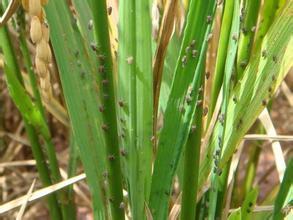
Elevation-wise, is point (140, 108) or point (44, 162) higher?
point (140, 108)

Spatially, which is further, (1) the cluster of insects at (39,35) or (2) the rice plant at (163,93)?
(2) the rice plant at (163,93)

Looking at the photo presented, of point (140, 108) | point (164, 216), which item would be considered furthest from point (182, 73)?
point (164, 216)

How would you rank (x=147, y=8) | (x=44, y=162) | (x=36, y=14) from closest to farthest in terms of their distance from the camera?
(x=36, y=14) < (x=147, y=8) < (x=44, y=162)

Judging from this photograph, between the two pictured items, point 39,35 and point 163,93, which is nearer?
point 39,35

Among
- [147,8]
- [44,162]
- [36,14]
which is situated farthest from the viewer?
[44,162]

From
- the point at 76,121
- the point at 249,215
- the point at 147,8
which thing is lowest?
the point at 249,215

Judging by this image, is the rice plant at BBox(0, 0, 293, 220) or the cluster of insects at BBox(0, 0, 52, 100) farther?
the rice plant at BBox(0, 0, 293, 220)

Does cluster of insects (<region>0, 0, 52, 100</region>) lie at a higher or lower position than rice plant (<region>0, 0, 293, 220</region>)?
higher

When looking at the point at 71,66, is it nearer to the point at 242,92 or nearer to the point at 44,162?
the point at 242,92

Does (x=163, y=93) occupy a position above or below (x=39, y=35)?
below

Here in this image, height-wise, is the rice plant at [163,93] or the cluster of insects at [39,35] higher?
the cluster of insects at [39,35]

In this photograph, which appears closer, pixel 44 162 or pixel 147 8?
pixel 147 8
